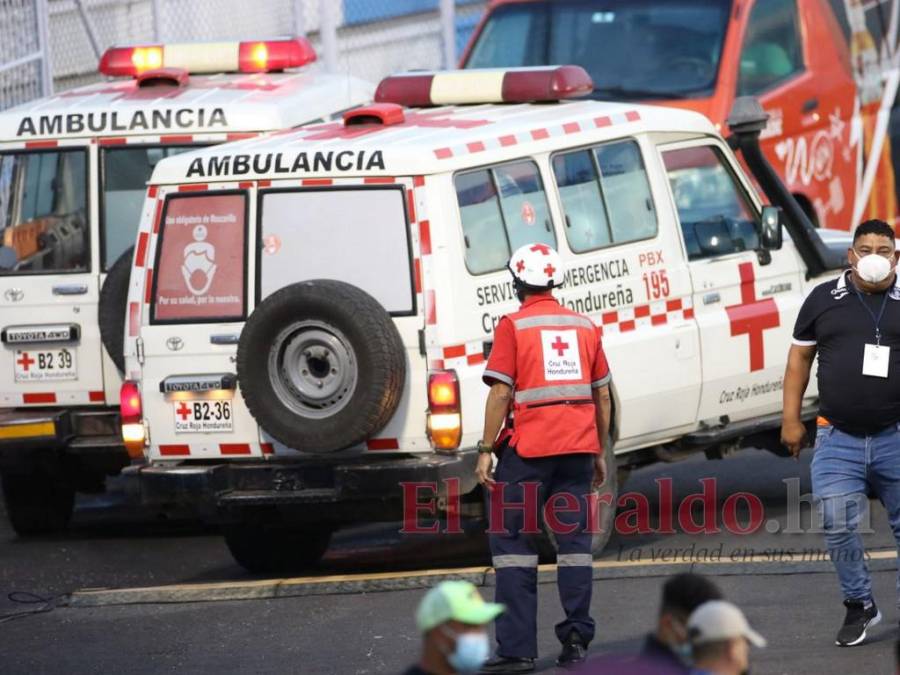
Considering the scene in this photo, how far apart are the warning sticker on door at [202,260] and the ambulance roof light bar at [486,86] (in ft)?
5.51

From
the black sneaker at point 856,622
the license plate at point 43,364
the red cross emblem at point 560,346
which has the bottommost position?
the black sneaker at point 856,622

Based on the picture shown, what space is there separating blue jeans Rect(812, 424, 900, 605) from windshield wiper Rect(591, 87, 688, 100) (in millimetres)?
6628

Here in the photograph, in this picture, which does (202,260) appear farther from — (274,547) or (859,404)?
(859,404)

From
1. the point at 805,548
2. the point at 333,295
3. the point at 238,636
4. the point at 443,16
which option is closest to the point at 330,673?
the point at 238,636

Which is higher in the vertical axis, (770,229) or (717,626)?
(770,229)

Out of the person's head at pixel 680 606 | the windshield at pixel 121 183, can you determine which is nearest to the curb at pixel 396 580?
the windshield at pixel 121 183

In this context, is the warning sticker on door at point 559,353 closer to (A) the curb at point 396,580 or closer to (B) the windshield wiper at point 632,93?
(A) the curb at point 396,580

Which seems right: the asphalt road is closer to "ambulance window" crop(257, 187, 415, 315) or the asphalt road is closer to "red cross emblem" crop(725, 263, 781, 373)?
"red cross emblem" crop(725, 263, 781, 373)

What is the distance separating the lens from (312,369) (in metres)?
9.32

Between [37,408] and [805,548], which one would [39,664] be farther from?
[805,548]

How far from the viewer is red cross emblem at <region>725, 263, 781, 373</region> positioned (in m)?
10.8

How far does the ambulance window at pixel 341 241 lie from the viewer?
Answer: 935 centimetres

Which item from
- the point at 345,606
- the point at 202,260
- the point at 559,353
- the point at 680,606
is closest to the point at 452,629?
the point at 680,606

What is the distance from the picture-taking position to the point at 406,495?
9297mm
